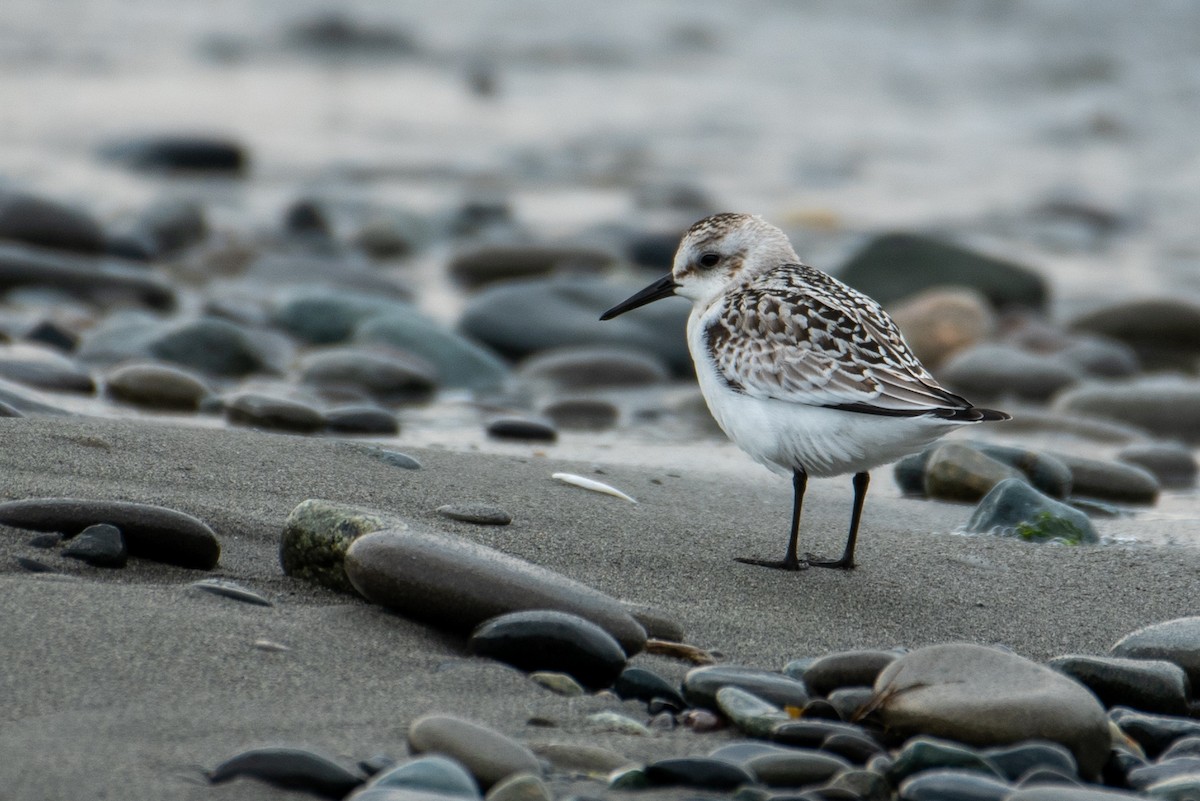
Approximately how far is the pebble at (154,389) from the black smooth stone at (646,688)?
3.69 meters

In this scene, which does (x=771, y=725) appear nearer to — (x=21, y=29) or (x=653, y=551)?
(x=653, y=551)

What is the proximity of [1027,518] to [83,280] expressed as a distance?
615 centimetres

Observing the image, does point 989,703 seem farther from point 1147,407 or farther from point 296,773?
point 1147,407

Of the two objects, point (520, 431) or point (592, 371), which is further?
point (592, 371)

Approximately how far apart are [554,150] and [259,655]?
12.6m

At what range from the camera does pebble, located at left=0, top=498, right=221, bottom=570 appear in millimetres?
3381

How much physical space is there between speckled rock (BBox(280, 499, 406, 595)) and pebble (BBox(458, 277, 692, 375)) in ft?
16.0

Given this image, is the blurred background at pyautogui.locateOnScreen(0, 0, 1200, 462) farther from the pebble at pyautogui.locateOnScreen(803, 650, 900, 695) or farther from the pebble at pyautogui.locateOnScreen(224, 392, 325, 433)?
the pebble at pyautogui.locateOnScreen(803, 650, 900, 695)

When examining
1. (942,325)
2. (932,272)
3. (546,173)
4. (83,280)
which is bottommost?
(83,280)

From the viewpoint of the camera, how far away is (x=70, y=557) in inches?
129

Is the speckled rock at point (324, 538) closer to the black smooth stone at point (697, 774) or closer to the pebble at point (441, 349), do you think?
the black smooth stone at point (697, 774)

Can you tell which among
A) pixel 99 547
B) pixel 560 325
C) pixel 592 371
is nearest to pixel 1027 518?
pixel 99 547

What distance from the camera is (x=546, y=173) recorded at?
1423 centimetres

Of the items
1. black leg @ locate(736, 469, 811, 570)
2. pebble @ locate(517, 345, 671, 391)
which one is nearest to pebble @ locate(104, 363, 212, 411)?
pebble @ locate(517, 345, 671, 391)
